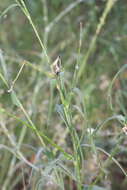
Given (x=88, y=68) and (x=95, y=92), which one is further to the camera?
(x=88, y=68)

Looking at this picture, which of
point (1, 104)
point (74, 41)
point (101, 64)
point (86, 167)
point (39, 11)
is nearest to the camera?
point (86, 167)

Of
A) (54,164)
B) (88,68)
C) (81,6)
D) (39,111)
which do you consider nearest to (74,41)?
(88,68)

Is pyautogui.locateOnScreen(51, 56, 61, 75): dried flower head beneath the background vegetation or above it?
above

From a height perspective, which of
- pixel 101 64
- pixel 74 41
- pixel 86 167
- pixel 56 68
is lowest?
pixel 86 167

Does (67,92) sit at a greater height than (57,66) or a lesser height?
lesser

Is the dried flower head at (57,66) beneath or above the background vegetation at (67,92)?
above

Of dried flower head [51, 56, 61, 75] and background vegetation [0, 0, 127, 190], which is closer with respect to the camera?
dried flower head [51, 56, 61, 75]

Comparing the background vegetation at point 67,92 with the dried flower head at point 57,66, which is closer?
the dried flower head at point 57,66

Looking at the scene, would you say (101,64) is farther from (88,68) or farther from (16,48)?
(16,48)

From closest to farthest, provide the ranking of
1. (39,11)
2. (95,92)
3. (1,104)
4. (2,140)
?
(2,140) < (1,104) < (95,92) < (39,11)

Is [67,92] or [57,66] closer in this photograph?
[57,66]

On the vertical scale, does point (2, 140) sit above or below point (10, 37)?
below
